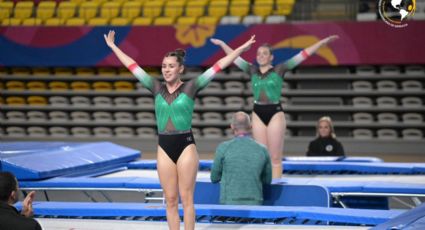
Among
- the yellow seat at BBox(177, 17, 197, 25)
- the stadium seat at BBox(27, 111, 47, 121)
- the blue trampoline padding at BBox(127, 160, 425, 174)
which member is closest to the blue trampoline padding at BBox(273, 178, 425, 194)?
the blue trampoline padding at BBox(127, 160, 425, 174)

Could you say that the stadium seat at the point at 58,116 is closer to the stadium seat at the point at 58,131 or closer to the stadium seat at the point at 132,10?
the stadium seat at the point at 58,131

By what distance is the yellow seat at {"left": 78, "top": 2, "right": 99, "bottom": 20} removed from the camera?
A: 55.3 feet

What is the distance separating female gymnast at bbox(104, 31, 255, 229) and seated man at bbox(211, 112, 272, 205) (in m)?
1.27

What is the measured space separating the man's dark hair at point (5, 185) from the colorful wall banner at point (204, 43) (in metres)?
10.8

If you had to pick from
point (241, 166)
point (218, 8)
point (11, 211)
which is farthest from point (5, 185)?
point (218, 8)

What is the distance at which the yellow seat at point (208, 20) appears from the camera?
15.8 metres

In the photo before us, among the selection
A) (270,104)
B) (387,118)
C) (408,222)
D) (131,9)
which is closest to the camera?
(408,222)

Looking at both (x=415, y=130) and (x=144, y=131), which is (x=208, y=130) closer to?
(x=144, y=131)

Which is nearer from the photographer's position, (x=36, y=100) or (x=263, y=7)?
(x=263, y=7)

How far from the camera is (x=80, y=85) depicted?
673 inches

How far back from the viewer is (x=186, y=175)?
5.98 metres

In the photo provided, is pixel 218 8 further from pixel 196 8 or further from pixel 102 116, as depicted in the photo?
pixel 102 116

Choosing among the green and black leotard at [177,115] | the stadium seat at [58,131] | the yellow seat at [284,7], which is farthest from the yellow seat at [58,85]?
the green and black leotard at [177,115]

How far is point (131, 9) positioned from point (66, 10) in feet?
4.65
